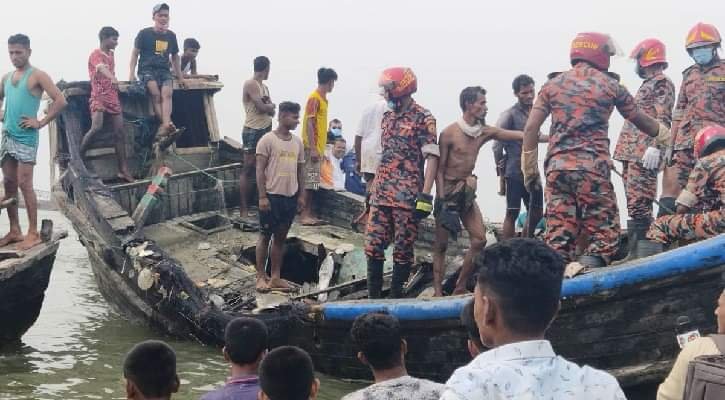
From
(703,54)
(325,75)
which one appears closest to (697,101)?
(703,54)

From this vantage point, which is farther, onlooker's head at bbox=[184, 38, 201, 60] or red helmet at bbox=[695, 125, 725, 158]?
onlooker's head at bbox=[184, 38, 201, 60]

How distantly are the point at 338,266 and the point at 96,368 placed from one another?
2253 millimetres

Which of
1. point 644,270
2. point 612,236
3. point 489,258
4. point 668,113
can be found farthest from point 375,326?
point 668,113

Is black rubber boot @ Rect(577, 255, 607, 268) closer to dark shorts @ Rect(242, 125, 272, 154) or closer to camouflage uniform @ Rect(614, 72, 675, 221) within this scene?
camouflage uniform @ Rect(614, 72, 675, 221)

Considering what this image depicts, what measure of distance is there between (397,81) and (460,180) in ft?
2.93

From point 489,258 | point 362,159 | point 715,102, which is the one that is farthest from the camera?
point 362,159

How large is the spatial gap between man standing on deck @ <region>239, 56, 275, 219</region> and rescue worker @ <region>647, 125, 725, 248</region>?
5.47m

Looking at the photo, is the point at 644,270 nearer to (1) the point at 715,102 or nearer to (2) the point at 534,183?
(2) the point at 534,183

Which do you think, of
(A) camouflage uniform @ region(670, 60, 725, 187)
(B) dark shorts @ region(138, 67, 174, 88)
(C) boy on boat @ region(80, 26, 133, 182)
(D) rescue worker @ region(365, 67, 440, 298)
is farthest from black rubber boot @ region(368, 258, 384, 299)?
(B) dark shorts @ region(138, 67, 174, 88)

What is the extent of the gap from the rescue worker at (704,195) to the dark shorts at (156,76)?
22.9 feet

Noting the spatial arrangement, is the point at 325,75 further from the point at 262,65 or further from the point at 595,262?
the point at 595,262

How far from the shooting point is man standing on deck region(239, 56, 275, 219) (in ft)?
32.9

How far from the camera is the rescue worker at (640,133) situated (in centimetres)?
764

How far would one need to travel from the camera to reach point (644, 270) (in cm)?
508
